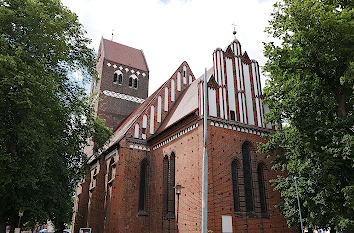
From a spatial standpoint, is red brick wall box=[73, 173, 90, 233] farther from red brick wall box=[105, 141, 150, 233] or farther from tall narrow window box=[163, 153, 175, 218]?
tall narrow window box=[163, 153, 175, 218]

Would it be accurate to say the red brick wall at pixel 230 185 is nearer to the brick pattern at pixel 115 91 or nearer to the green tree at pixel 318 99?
the green tree at pixel 318 99

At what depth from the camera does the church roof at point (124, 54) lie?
109 feet

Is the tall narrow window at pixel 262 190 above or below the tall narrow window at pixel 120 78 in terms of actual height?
below

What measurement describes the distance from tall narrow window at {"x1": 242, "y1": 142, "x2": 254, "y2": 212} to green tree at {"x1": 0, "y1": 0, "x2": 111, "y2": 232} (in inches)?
355

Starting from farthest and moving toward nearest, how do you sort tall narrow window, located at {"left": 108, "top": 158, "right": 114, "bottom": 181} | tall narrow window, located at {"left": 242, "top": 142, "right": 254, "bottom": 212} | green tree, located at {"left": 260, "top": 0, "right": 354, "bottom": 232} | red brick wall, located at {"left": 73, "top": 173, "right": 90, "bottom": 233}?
1. red brick wall, located at {"left": 73, "top": 173, "right": 90, "bottom": 233}
2. tall narrow window, located at {"left": 108, "top": 158, "right": 114, "bottom": 181}
3. tall narrow window, located at {"left": 242, "top": 142, "right": 254, "bottom": 212}
4. green tree, located at {"left": 260, "top": 0, "right": 354, "bottom": 232}

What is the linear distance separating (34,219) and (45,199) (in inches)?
63.2

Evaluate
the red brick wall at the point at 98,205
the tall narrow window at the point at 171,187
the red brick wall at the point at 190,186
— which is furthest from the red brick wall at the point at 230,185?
the red brick wall at the point at 98,205

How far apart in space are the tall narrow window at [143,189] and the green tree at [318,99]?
9.41m

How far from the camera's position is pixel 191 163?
1605cm

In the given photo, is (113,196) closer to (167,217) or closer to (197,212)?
(167,217)

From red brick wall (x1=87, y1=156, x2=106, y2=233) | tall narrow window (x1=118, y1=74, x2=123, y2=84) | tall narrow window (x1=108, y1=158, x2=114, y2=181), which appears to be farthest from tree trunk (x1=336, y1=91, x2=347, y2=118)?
tall narrow window (x1=118, y1=74, x2=123, y2=84)

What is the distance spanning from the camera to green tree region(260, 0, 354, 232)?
1127 centimetres

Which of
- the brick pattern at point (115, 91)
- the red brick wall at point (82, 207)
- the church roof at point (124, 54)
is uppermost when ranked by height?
the church roof at point (124, 54)

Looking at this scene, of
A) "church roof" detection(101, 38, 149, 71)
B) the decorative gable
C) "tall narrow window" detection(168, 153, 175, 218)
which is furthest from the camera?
"church roof" detection(101, 38, 149, 71)
